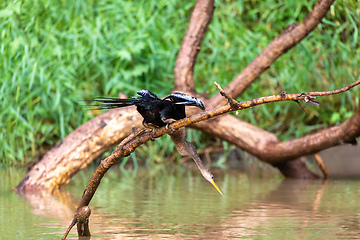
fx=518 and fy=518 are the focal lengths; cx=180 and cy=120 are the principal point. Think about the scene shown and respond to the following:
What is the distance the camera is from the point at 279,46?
13.2 feet

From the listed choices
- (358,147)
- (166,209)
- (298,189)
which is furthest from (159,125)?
(358,147)

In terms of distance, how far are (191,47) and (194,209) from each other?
1731 mm

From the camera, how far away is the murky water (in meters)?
2.31

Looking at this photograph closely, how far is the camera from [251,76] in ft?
13.6

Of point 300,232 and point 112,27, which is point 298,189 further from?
point 112,27

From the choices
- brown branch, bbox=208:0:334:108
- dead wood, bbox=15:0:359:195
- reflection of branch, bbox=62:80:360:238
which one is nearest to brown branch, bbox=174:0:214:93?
dead wood, bbox=15:0:359:195

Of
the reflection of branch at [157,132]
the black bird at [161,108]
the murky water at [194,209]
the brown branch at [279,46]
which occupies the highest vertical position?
the brown branch at [279,46]

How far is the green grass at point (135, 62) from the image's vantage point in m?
4.71

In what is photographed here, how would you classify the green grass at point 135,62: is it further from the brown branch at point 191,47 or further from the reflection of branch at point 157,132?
the reflection of branch at point 157,132

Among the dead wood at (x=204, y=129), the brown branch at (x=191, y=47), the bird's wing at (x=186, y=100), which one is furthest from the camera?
the brown branch at (x=191, y=47)

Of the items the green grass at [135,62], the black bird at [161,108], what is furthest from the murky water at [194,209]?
the green grass at [135,62]

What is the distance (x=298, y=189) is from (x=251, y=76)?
38.7 inches

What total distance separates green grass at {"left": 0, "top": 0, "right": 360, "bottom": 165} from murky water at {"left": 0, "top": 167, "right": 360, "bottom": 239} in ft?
2.86

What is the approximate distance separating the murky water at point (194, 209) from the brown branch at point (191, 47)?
811 mm
